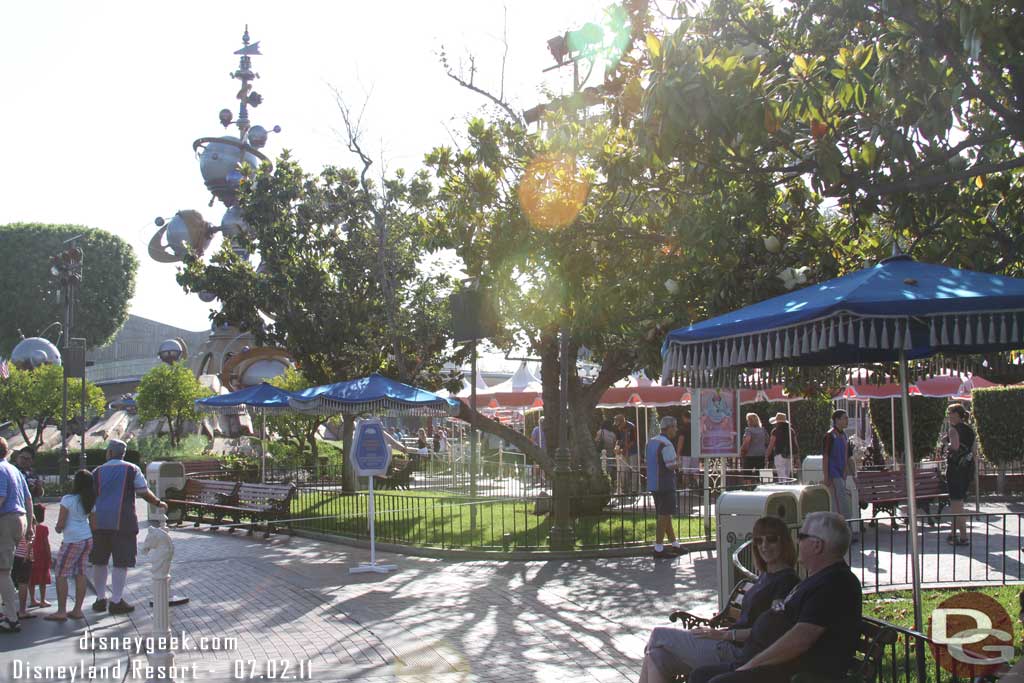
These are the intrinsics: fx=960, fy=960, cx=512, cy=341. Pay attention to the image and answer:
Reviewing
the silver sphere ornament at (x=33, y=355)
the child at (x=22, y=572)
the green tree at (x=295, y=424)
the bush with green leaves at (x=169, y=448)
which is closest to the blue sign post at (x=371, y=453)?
the child at (x=22, y=572)

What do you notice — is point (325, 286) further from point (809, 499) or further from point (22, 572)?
point (809, 499)

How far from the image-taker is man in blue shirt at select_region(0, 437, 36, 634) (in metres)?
9.01

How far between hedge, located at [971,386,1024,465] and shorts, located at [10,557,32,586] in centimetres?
1976

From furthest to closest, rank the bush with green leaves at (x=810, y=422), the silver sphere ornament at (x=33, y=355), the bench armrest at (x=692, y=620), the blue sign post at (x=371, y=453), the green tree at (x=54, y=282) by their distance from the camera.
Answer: the green tree at (x=54, y=282) < the silver sphere ornament at (x=33, y=355) < the bush with green leaves at (x=810, y=422) < the blue sign post at (x=371, y=453) < the bench armrest at (x=692, y=620)

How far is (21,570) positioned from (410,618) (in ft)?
13.1

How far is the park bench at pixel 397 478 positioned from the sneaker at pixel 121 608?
49.5ft

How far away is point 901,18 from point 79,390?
3509 centimetres

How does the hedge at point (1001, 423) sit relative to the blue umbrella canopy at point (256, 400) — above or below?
below

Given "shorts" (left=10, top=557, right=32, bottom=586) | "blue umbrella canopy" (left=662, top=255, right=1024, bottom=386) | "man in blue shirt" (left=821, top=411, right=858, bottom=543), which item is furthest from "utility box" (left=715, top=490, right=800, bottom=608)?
"shorts" (left=10, top=557, right=32, bottom=586)

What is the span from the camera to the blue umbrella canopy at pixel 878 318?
5555 millimetres

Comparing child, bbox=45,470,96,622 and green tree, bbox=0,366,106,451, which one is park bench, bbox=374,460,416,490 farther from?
green tree, bbox=0,366,106,451

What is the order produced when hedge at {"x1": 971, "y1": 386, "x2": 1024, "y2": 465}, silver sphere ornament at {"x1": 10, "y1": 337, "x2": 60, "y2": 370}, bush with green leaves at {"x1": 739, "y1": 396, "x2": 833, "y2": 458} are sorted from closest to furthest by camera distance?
hedge at {"x1": 971, "y1": 386, "x2": 1024, "y2": 465}, bush with green leaves at {"x1": 739, "y1": 396, "x2": 833, "y2": 458}, silver sphere ornament at {"x1": 10, "y1": 337, "x2": 60, "y2": 370}

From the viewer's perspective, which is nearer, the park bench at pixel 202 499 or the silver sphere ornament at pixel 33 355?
the park bench at pixel 202 499

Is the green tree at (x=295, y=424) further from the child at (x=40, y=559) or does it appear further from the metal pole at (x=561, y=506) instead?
the child at (x=40, y=559)
